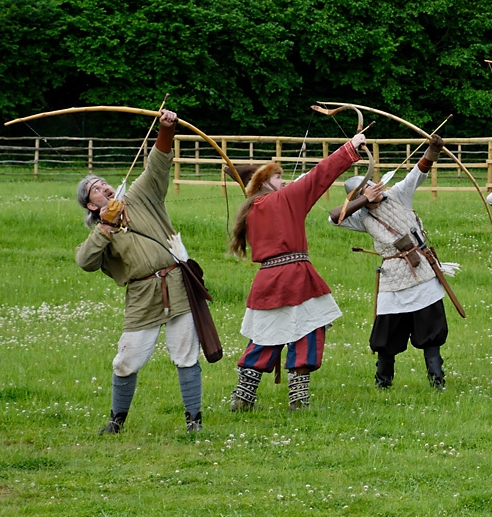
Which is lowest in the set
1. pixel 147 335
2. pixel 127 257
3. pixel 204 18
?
pixel 147 335

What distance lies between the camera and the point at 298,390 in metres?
7.15

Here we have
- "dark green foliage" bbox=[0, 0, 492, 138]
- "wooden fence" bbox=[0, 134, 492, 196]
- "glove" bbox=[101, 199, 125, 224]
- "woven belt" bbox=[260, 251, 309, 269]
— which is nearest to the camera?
"glove" bbox=[101, 199, 125, 224]

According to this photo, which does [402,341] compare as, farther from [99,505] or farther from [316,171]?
[99,505]

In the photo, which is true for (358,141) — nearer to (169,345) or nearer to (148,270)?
(148,270)

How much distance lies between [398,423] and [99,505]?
2.17m

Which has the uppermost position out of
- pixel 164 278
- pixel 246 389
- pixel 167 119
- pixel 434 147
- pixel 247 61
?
pixel 247 61

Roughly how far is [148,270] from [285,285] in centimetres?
94

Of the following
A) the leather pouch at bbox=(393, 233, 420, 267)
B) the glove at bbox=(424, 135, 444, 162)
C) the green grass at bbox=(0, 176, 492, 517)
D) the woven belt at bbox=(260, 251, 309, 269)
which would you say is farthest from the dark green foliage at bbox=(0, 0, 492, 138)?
the woven belt at bbox=(260, 251, 309, 269)

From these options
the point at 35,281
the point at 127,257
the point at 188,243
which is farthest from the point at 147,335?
the point at 188,243

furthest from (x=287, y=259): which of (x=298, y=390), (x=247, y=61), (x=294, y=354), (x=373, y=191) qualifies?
(x=247, y=61)

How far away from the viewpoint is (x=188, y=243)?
50.6 feet

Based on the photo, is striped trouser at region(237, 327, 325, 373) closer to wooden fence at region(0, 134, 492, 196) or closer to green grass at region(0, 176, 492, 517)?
green grass at region(0, 176, 492, 517)

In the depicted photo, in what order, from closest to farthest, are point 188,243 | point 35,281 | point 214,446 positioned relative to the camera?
point 214,446 < point 35,281 < point 188,243

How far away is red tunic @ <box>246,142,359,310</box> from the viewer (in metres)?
6.97
